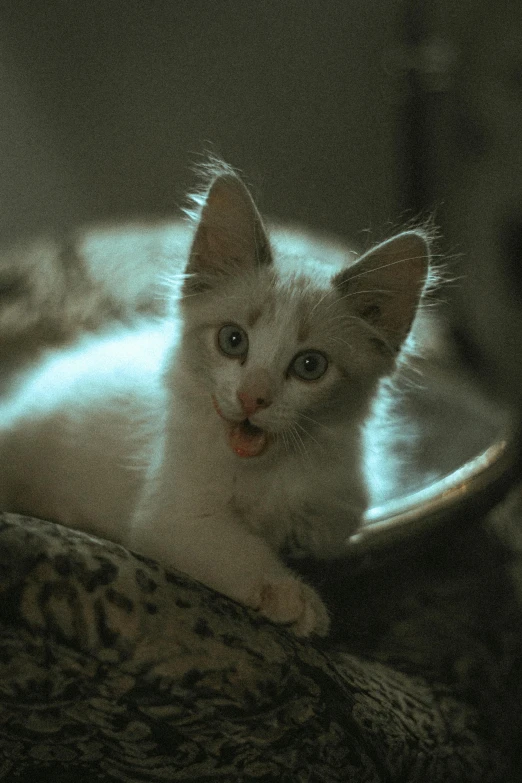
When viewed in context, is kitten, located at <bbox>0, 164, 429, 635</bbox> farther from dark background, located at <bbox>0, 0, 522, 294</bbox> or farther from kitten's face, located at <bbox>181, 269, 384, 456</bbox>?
dark background, located at <bbox>0, 0, 522, 294</bbox>

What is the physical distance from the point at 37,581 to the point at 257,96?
4.78ft

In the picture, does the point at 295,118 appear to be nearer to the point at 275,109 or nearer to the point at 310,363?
the point at 275,109

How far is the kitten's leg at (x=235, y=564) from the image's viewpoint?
2.67ft

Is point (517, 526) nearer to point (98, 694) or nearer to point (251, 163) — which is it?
point (98, 694)

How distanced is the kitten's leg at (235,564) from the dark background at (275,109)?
91cm

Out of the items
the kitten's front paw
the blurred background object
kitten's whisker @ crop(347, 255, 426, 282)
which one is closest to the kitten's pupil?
kitten's whisker @ crop(347, 255, 426, 282)

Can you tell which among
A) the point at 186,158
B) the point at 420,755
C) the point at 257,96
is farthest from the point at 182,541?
the point at 257,96

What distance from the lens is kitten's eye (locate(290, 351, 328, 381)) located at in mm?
839

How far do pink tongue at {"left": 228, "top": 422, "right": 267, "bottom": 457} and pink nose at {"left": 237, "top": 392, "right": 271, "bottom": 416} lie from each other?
59mm

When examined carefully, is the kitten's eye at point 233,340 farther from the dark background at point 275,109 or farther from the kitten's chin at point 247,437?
the dark background at point 275,109

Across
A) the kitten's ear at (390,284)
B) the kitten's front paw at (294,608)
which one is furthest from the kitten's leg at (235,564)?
the kitten's ear at (390,284)

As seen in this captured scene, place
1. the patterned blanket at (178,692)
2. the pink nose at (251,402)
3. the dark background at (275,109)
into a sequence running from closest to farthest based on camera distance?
the patterned blanket at (178,692) → the pink nose at (251,402) → the dark background at (275,109)

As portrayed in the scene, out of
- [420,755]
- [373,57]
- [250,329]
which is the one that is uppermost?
[373,57]

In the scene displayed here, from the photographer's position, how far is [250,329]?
2.80 feet
